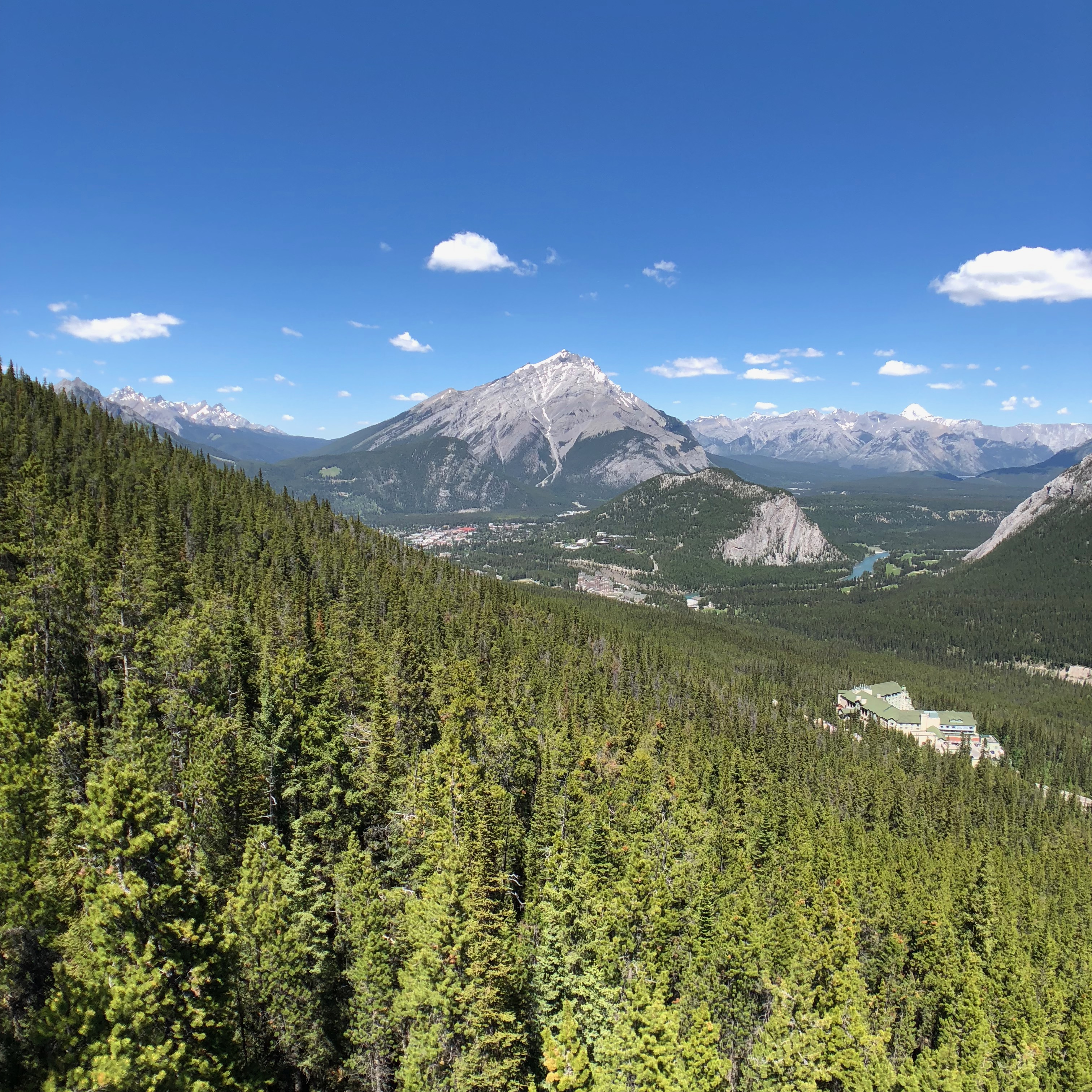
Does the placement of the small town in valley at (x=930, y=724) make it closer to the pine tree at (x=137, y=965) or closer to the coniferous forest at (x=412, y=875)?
the coniferous forest at (x=412, y=875)

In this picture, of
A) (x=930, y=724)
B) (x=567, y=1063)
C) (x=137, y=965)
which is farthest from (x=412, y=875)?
(x=930, y=724)

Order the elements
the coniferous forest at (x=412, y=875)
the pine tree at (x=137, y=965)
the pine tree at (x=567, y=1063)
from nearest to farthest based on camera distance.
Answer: the pine tree at (x=137, y=965)
the coniferous forest at (x=412, y=875)
the pine tree at (x=567, y=1063)

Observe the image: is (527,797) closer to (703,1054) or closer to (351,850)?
(351,850)

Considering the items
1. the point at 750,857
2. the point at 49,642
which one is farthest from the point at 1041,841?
the point at 49,642

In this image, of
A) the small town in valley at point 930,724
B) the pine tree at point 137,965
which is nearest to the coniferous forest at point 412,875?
the pine tree at point 137,965

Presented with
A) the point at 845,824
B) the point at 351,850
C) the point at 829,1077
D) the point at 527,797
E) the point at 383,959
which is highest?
the point at 351,850
